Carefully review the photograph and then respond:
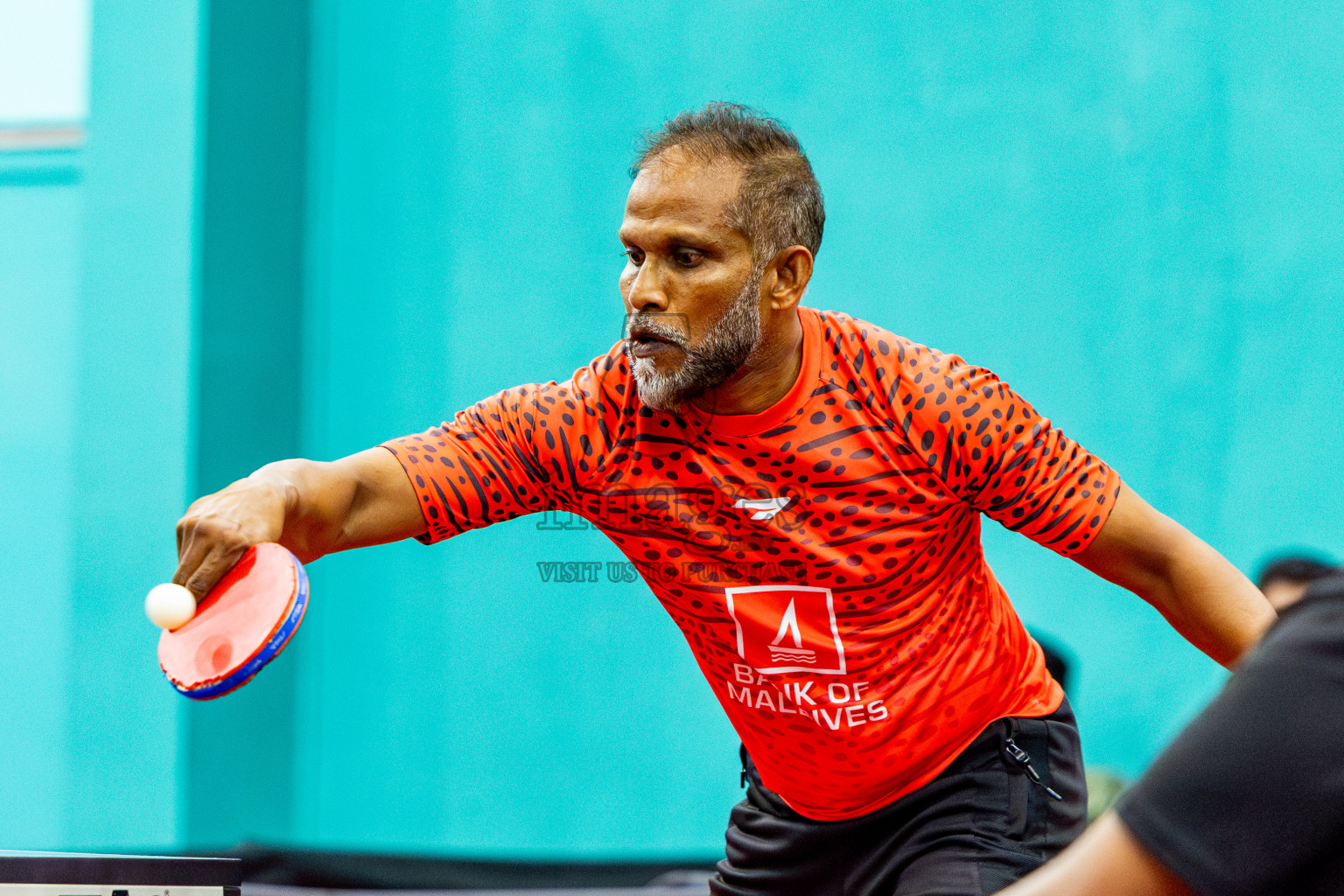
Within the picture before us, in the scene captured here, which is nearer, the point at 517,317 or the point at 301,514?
the point at 301,514

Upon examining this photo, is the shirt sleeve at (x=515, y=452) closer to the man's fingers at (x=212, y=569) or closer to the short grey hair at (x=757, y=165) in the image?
the short grey hair at (x=757, y=165)

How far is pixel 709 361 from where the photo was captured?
1.96 meters

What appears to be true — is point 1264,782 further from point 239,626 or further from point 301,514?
point 301,514

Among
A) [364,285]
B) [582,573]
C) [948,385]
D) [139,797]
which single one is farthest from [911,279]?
[139,797]

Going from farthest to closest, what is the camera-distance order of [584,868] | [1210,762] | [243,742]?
[243,742] < [584,868] < [1210,762]

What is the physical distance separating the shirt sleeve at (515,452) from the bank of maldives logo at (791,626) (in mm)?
317

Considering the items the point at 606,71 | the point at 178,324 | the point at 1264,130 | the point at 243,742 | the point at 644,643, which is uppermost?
the point at 606,71

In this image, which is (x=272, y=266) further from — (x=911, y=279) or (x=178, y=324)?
(x=911, y=279)

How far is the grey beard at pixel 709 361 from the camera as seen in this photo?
1950 mm

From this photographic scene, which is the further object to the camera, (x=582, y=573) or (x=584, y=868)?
(x=582, y=573)

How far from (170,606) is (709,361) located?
87 centimetres

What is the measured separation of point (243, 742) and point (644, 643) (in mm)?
1323

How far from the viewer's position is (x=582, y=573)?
4246mm

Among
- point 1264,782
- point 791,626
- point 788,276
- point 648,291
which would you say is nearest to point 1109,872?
point 1264,782
